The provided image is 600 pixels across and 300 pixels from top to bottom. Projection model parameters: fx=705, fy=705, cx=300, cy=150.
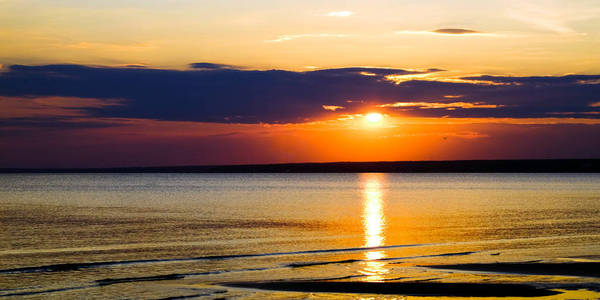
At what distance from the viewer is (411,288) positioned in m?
20.2

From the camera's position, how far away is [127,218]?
51.6 meters

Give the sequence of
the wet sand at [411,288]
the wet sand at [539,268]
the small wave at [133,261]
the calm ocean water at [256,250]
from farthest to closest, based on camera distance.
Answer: the small wave at [133,261] → the wet sand at [539,268] → the calm ocean water at [256,250] → the wet sand at [411,288]

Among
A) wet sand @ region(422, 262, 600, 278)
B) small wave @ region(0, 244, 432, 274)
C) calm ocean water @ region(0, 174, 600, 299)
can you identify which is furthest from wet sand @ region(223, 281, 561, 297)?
small wave @ region(0, 244, 432, 274)

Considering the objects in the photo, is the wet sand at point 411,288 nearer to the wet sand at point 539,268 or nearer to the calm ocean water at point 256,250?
the calm ocean water at point 256,250

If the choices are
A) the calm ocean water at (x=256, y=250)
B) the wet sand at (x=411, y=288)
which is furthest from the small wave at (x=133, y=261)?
the wet sand at (x=411, y=288)

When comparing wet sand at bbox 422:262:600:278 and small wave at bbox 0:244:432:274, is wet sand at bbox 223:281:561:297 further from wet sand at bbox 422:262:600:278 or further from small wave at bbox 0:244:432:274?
small wave at bbox 0:244:432:274

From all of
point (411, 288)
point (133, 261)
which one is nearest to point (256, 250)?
point (133, 261)

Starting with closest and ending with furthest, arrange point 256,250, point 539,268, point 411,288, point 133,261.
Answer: point 411,288 < point 539,268 < point 133,261 < point 256,250

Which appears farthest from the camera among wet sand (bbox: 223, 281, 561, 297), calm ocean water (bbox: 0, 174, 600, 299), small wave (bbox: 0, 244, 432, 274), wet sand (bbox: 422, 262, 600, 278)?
small wave (bbox: 0, 244, 432, 274)

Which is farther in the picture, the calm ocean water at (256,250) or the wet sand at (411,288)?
the calm ocean water at (256,250)

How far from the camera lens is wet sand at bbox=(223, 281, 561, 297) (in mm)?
19469

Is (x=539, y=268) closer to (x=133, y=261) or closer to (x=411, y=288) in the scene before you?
(x=411, y=288)

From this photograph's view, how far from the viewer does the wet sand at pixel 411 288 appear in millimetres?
19469

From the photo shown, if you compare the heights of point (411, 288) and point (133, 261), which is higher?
point (411, 288)
